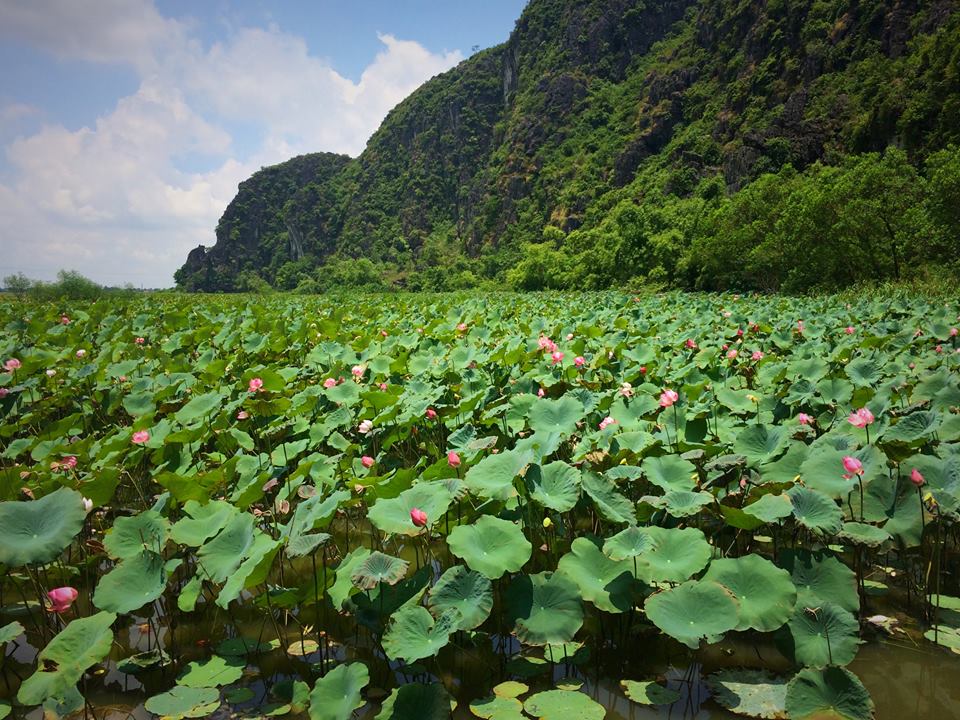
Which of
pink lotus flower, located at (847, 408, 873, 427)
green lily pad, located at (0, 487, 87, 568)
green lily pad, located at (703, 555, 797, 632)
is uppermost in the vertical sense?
green lily pad, located at (0, 487, 87, 568)

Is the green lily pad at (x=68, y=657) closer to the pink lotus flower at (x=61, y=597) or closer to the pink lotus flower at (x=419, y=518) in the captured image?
the pink lotus flower at (x=61, y=597)

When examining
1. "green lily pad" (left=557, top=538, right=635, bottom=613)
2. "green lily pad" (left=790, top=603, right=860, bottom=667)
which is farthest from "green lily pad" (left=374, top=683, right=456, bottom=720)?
"green lily pad" (left=790, top=603, right=860, bottom=667)

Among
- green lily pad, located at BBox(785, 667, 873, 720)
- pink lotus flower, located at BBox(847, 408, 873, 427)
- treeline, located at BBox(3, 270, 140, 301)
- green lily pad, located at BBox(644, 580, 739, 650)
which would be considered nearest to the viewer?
green lily pad, located at BBox(785, 667, 873, 720)

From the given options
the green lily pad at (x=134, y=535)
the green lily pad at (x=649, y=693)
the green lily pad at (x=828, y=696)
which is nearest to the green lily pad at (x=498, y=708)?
the green lily pad at (x=649, y=693)

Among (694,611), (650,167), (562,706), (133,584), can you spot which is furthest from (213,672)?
(650,167)

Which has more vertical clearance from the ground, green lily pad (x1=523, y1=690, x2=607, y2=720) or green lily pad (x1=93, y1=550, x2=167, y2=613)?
green lily pad (x1=93, y1=550, x2=167, y2=613)

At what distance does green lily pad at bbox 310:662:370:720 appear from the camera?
→ 1.22 meters

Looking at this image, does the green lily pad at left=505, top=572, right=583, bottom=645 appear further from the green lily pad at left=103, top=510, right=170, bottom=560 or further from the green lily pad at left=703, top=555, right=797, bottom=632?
the green lily pad at left=103, top=510, right=170, bottom=560

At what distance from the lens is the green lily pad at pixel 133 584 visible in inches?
56.4

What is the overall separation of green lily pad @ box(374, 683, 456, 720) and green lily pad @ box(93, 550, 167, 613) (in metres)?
0.72

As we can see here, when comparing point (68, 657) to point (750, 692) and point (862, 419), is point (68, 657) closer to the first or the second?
point (750, 692)

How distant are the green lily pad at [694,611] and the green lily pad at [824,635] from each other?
0.20 metres

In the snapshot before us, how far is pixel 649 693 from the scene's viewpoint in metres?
1.39

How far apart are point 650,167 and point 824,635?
196 ft
